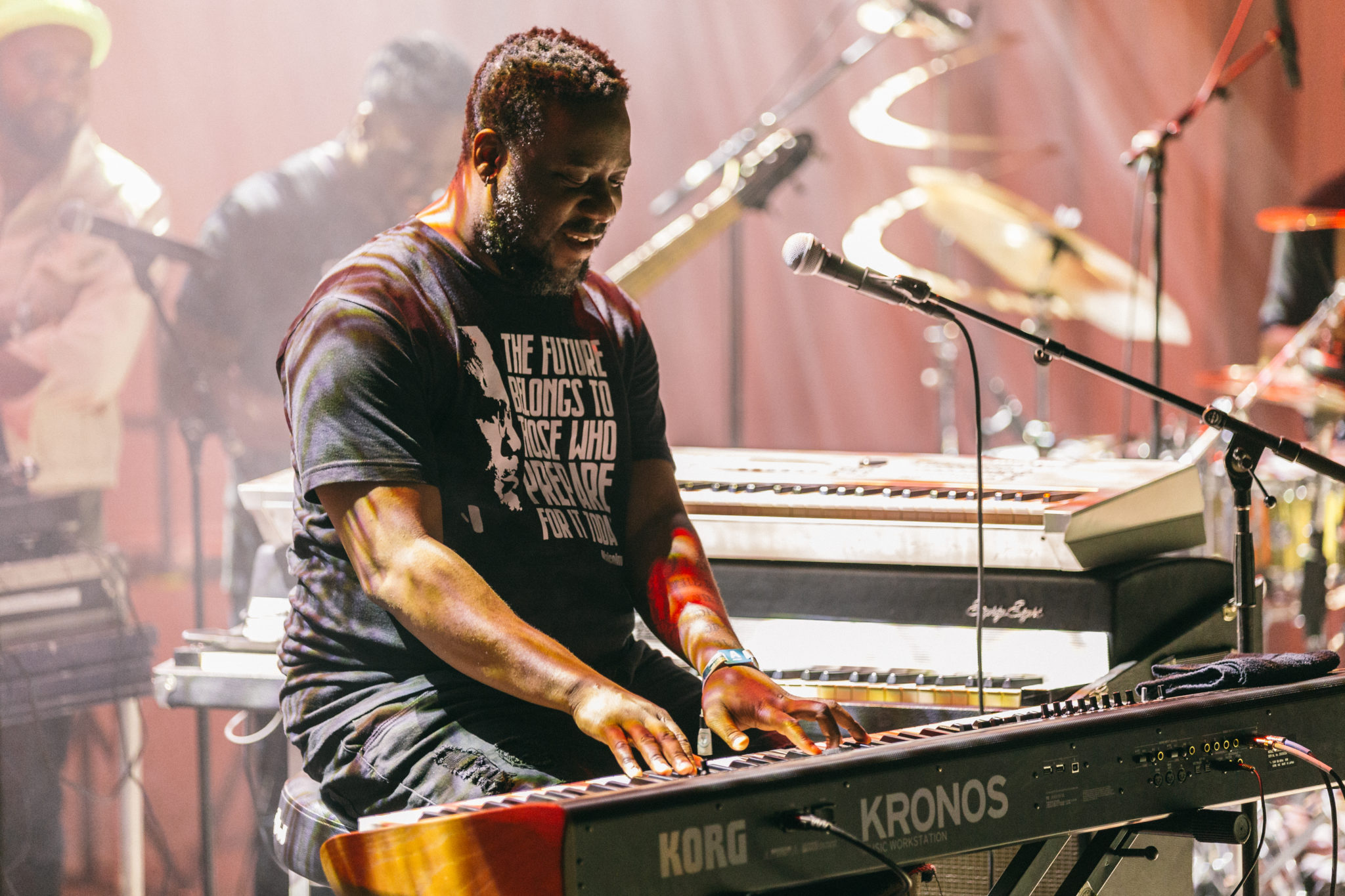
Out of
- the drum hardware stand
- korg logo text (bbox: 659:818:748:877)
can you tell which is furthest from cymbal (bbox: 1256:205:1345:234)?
korg logo text (bbox: 659:818:748:877)

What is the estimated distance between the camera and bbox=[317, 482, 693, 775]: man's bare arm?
163 centimetres

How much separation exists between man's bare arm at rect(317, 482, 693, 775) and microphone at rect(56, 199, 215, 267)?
2254mm

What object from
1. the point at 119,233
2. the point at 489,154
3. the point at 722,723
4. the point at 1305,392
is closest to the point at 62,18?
the point at 119,233

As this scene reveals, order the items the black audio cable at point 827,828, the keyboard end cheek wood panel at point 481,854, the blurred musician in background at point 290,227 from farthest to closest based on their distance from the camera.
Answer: the blurred musician in background at point 290,227 → the black audio cable at point 827,828 → the keyboard end cheek wood panel at point 481,854

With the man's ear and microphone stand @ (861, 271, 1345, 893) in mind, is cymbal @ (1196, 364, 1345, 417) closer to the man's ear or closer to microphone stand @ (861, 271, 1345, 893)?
microphone stand @ (861, 271, 1345, 893)

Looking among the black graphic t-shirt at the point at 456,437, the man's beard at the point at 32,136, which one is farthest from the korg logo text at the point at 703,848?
the man's beard at the point at 32,136

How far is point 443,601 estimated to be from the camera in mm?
1688

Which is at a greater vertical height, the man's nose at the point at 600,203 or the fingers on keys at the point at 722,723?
the man's nose at the point at 600,203

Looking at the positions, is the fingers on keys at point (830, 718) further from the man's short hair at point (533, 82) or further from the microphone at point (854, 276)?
the man's short hair at point (533, 82)

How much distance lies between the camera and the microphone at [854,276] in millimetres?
1843

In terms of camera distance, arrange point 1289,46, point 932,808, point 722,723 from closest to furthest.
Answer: point 932,808, point 722,723, point 1289,46

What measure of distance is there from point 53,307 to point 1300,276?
13.3ft

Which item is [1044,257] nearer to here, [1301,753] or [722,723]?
[1301,753]

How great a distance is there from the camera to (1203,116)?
556 cm
